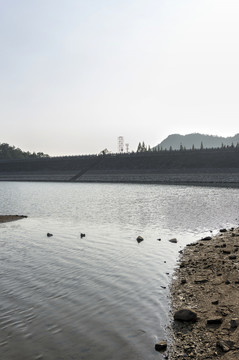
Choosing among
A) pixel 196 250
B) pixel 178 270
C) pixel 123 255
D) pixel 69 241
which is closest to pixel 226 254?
pixel 196 250

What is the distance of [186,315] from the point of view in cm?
954

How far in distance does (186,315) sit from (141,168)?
120534mm

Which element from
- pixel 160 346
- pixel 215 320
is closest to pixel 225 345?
pixel 215 320

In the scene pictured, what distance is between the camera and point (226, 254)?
54.1 ft

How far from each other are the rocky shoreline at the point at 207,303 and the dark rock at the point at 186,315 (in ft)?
0.10

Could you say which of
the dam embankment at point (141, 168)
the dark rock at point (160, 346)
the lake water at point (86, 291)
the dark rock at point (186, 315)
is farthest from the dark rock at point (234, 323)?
the dam embankment at point (141, 168)

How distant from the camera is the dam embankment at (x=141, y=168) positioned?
3972 inches

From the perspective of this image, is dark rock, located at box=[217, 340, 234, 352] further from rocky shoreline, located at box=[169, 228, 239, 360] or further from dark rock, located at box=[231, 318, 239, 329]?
dark rock, located at box=[231, 318, 239, 329]

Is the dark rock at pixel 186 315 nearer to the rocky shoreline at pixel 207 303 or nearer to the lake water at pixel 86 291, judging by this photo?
the rocky shoreline at pixel 207 303

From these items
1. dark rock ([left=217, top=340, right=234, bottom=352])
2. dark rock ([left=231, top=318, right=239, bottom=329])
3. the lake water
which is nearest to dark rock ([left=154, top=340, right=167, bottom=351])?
the lake water

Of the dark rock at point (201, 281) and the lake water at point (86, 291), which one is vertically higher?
the dark rock at point (201, 281)

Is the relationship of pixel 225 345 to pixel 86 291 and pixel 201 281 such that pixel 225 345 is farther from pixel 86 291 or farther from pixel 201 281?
pixel 86 291

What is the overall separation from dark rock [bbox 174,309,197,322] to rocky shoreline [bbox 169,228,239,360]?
0.03 m

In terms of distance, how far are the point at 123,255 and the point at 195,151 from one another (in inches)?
4738
